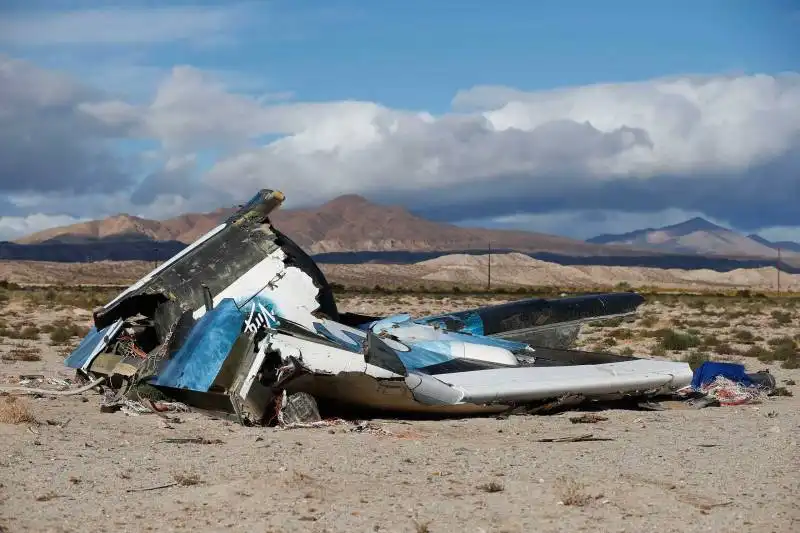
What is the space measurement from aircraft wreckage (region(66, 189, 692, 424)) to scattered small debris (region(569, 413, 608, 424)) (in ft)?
1.08

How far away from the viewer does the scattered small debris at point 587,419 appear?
40.9 feet

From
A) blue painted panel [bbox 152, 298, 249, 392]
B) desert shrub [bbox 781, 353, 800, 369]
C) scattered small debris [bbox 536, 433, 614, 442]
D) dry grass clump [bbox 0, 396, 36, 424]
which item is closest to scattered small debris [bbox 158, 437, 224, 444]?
blue painted panel [bbox 152, 298, 249, 392]

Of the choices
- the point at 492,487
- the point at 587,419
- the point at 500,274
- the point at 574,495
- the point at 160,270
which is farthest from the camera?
the point at 500,274

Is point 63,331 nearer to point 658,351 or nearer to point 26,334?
point 26,334

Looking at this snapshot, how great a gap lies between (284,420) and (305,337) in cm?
98

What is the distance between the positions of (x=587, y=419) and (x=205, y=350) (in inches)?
184

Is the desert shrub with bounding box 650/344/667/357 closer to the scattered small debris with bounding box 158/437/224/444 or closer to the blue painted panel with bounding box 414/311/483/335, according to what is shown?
the blue painted panel with bounding box 414/311/483/335

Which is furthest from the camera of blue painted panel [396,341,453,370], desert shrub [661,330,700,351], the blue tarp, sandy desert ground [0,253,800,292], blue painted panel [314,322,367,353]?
sandy desert ground [0,253,800,292]

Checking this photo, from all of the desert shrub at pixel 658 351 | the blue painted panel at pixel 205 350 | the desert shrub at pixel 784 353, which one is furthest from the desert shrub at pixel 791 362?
the blue painted panel at pixel 205 350

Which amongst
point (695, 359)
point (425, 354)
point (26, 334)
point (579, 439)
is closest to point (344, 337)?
point (425, 354)

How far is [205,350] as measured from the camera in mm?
12023

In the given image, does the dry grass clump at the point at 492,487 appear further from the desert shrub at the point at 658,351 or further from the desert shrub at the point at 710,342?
the desert shrub at the point at 710,342

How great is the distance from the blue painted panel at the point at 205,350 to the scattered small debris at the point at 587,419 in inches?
165

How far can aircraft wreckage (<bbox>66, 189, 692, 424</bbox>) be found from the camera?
11680 mm
